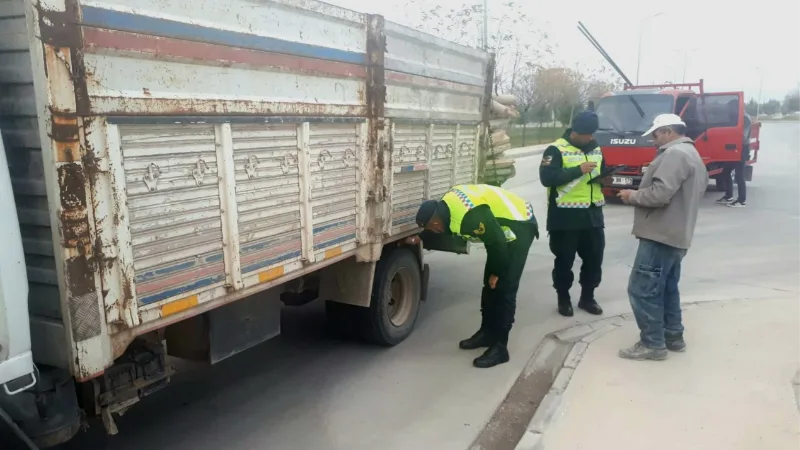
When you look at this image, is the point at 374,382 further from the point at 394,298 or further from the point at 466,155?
the point at 466,155

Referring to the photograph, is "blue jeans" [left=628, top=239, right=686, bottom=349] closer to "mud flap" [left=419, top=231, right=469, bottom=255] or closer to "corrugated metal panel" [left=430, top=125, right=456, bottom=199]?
"mud flap" [left=419, top=231, right=469, bottom=255]

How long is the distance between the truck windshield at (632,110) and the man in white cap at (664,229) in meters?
7.60

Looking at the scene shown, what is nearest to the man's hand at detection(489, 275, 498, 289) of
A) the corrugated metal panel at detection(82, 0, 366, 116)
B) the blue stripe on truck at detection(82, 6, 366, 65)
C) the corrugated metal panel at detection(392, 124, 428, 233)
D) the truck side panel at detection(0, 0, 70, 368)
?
the corrugated metal panel at detection(392, 124, 428, 233)

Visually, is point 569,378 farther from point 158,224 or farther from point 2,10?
point 2,10

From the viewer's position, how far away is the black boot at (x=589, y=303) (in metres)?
5.75

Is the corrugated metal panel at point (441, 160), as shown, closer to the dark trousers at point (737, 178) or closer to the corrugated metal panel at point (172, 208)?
the corrugated metal panel at point (172, 208)

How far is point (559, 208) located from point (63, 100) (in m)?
4.20

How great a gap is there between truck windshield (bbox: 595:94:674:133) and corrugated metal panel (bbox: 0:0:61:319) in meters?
10.9

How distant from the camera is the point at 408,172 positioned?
4930 mm

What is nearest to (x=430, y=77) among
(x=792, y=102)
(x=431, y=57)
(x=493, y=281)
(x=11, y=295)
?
(x=431, y=57)

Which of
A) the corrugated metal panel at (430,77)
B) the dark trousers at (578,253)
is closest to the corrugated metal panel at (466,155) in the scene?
the corrugated metal panel at (430,77)

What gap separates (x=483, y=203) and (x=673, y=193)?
1312 millimetres

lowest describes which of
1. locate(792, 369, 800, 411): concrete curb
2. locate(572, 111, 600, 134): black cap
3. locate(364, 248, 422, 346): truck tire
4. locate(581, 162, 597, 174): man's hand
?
locate(792, 369, 800, 411): concrete curb

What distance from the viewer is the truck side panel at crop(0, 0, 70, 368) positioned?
2303 mm
